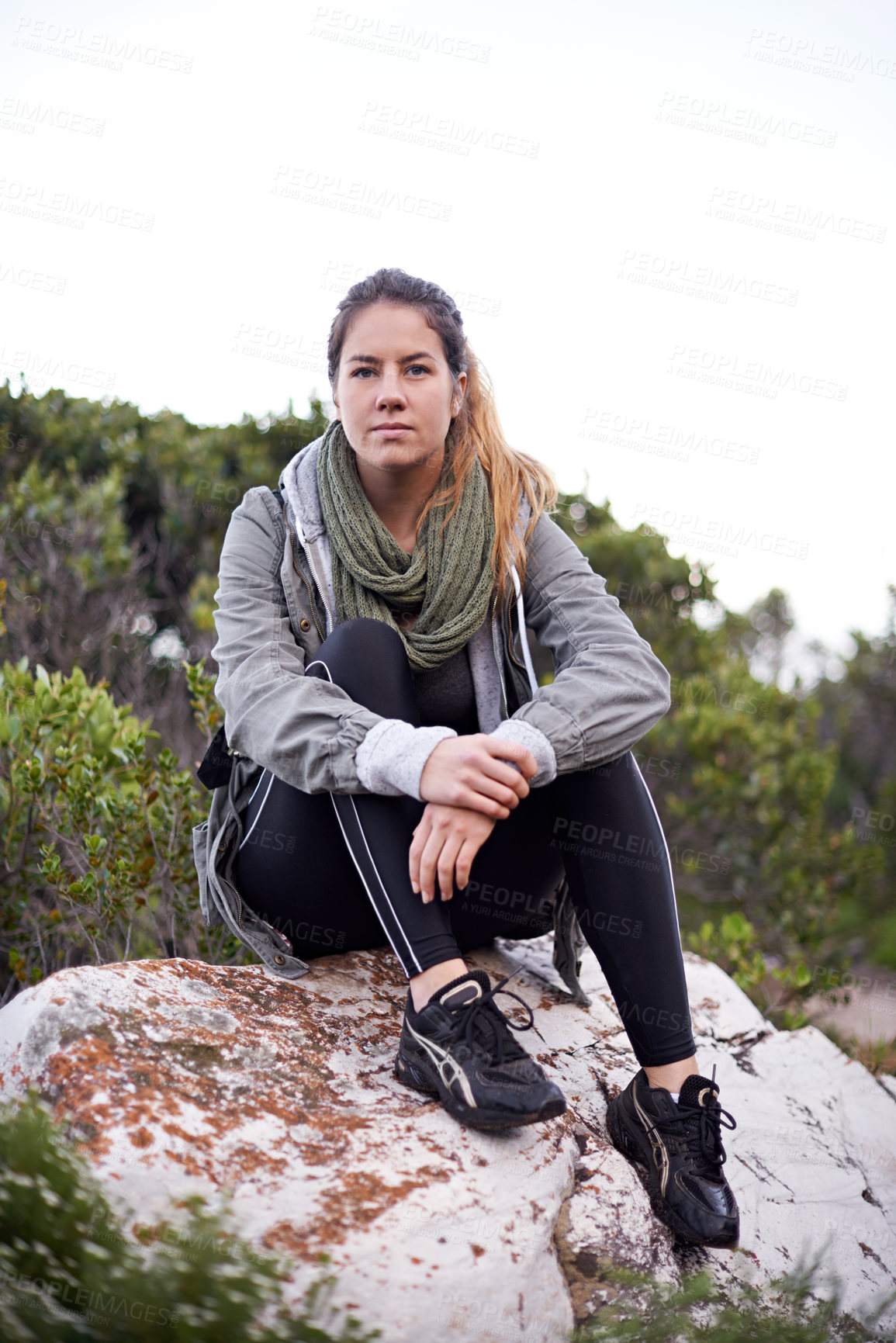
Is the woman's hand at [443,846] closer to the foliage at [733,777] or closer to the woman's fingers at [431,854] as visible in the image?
the woman's fingers at [431,854]

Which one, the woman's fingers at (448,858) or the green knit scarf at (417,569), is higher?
the green knit scarf at (417,569)

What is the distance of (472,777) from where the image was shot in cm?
172

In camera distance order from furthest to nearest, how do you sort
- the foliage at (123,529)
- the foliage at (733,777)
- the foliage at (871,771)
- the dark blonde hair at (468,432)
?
1. the foliage at (871,771)
2. the foliage at (733,777)
3. the foliage at (123,529)
4. the dark blonde hair at (468,432)

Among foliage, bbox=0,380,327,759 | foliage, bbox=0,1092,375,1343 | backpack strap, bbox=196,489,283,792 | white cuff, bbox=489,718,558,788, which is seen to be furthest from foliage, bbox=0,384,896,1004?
foliage, bbox=0,1092,375,1343

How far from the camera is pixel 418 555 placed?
2.21 metres

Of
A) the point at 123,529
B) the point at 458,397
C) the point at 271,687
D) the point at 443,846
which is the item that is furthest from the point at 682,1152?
the point at 123,529

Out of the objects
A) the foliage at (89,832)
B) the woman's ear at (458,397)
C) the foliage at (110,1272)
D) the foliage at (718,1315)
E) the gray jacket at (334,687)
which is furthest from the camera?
the foliage at (89,832)

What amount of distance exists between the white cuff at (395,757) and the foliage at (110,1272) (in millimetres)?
731

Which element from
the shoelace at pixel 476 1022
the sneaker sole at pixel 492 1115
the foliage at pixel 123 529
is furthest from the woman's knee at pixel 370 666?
the foliage at pixel 123 529

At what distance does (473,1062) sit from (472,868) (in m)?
0.50

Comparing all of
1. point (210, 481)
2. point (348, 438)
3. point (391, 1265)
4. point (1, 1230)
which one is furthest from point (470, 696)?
point (210, 481)

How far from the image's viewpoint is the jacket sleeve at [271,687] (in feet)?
5.85

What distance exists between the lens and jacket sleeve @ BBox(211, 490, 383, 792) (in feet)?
5.85

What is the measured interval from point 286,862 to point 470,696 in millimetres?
609
